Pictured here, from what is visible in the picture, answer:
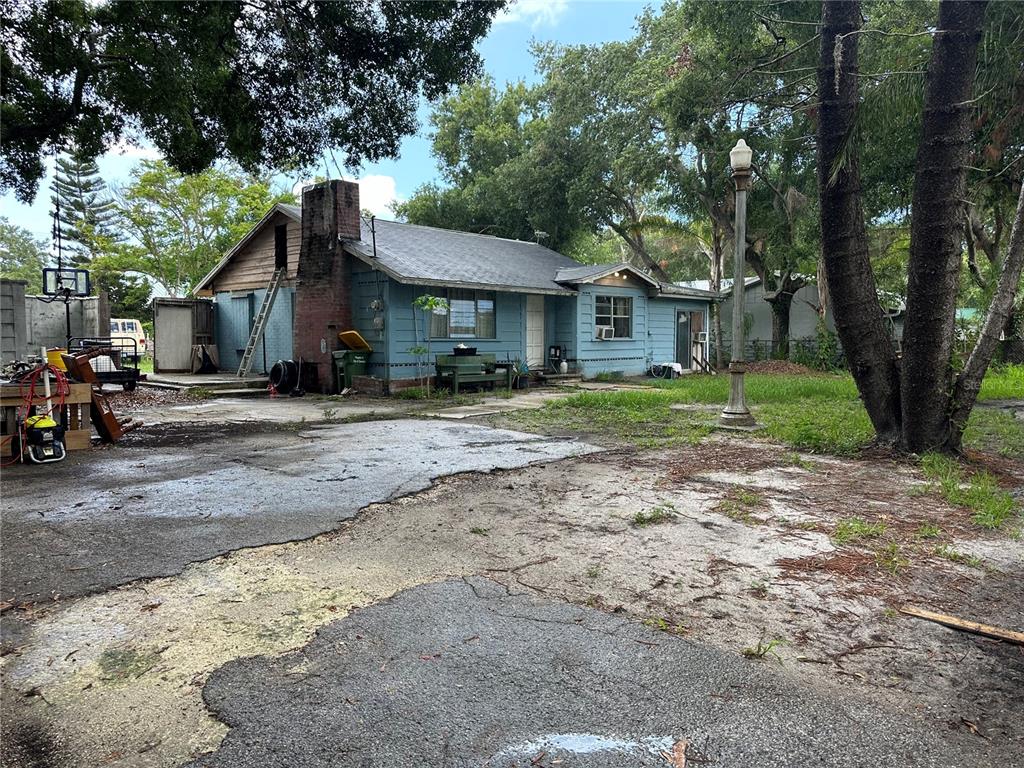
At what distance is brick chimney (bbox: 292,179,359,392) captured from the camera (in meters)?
14.5

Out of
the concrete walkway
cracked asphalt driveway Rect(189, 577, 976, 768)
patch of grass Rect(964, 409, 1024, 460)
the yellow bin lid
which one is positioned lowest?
cracked asphalt driveway Rect(189, 577, 976, 768)

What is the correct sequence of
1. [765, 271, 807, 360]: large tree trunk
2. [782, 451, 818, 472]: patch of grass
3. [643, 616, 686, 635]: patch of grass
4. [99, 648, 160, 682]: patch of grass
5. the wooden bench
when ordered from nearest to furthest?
1. [99, 648, 160, 682]: patch of grass
2. [643, 616, 686, 635]: patch of grass
3. [782, 451, 818, 472]: patch of grass
4. the wooden bench
5. [765, 271, 807, 360]: large tree trunk

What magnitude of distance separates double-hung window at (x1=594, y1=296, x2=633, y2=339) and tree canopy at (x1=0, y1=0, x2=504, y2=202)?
9881 mm

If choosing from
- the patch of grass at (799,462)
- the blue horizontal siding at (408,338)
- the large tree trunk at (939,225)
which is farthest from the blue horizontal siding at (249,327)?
the large tree trunk at (939,225)

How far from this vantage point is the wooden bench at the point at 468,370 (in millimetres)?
13961

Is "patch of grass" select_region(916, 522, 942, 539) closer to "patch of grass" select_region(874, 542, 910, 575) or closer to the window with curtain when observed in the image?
"patch of grass" select_region(874, 542, 910, 575)

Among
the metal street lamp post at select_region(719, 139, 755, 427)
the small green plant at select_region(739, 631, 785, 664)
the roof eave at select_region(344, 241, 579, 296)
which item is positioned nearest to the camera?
the small green plant at select_region(739, 631, 785, 664)

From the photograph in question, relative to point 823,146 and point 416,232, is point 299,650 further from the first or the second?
point 416,232

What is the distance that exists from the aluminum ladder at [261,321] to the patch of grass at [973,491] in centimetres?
1501

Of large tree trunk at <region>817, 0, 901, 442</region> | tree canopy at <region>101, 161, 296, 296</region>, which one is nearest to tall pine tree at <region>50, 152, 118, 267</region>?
tree canopy at <region>101, 161, 296, 296</region>

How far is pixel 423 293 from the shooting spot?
1457cm

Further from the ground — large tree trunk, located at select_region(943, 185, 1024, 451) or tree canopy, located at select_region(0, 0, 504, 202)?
tree canopy, located at select_region(0, 0, 504, 202)

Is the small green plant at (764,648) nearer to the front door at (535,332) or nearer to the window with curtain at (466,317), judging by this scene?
the window with curtain at (466,317)

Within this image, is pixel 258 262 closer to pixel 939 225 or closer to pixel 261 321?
pixel 261 321
